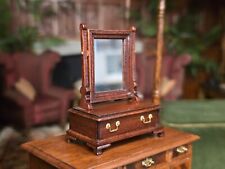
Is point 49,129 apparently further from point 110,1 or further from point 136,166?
point 136,166

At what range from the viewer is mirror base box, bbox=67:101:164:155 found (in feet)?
4.58

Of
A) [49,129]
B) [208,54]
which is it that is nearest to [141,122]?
[49,129]

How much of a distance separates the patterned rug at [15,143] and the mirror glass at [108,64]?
3.60 feet

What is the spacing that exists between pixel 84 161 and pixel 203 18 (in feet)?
16.3

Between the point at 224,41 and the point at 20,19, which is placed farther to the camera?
A: the point at 224,41

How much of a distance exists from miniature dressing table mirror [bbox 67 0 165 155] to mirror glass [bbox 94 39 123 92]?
26 millimetres

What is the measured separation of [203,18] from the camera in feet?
18.9

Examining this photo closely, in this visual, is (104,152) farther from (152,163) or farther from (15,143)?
(15,143)

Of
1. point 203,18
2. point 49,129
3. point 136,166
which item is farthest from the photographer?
point 203,18

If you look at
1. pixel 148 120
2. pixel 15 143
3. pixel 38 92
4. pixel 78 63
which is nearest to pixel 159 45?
pixel 148 120

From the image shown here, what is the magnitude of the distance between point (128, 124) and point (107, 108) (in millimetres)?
118

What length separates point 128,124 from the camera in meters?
1.49

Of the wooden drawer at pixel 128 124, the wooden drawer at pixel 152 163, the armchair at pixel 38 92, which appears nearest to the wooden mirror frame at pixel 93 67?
the wooden drawer at pixel 128 124

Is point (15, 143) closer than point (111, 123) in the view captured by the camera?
No
